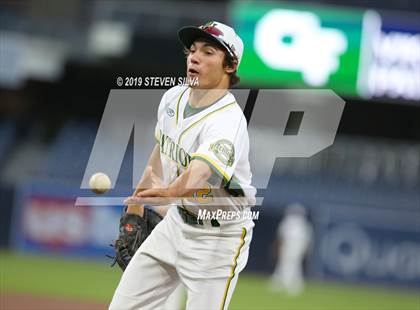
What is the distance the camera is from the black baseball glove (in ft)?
17.4

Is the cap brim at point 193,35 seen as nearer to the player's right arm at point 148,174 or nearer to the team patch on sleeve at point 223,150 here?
the team patch on sleeve at point 223,150

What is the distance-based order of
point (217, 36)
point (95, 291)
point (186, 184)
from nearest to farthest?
point (186, 184)
point (217, 36)
point (95, 291)

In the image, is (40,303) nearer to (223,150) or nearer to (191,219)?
(191,219)

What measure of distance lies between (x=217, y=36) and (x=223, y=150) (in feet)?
2.14

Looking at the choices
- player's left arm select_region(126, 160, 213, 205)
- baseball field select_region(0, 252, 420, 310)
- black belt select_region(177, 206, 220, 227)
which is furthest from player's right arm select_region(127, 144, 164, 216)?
baseball field select_region(0, 252, 420, 310)

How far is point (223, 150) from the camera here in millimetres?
4570

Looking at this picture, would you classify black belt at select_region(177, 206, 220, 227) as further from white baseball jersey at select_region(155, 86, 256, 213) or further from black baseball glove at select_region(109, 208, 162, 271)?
black baseball glove at select_region(109, 208, 162, 271)

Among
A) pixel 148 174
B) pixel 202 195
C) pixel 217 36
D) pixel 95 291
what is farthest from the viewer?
pixel 95 291

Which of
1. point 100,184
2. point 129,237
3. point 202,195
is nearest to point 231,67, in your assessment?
point 202,195

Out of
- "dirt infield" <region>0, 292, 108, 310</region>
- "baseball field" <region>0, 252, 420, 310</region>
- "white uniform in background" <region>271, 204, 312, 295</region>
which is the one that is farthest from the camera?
"white uniform in background" <region>271, 204, 312, 295</region>

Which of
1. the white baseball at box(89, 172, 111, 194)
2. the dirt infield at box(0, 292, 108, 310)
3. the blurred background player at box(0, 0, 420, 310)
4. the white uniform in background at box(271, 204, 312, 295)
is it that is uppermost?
the blurred background player at box(0, 0, 420, 310)

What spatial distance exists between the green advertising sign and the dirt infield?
305 inches

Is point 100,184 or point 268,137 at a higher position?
point 268,137

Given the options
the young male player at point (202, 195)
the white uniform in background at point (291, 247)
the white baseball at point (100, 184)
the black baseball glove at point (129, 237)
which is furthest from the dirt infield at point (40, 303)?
the white uniform in background at point (291, 247)
